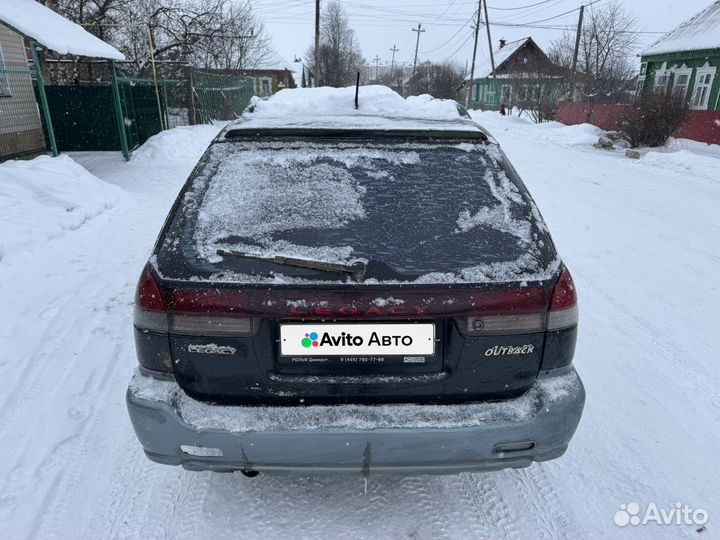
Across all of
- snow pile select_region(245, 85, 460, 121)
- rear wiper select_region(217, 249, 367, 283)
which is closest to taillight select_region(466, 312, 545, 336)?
rear wiper select_region(217, 249, 367, 283)

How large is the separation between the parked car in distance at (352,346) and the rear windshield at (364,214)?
0.03 feet

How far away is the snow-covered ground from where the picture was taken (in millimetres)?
2189

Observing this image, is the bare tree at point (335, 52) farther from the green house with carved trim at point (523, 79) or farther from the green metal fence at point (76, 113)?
the green metal fence at point (76, 113)

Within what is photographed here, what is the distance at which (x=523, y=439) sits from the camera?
6.25ft

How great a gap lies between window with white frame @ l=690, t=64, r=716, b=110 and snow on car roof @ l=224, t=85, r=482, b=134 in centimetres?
2783

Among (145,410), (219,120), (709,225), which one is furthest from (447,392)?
(219,120)

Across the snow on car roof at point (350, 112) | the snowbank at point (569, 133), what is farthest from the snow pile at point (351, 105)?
the snowbank at point (569, 133)

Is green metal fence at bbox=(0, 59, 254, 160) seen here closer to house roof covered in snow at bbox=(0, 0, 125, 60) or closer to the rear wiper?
house roof covered in snow at bbox=(0, 0, 125, 60)

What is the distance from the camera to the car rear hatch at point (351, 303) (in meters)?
1.81

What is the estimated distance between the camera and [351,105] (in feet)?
11.6

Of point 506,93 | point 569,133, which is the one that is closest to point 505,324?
point 569,133

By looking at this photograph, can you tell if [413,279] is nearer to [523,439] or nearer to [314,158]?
[523,439]

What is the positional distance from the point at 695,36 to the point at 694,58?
125 centimetres

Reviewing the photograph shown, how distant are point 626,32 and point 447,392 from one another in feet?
123
